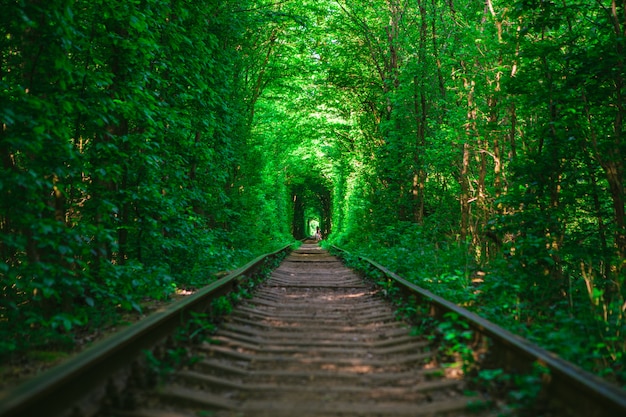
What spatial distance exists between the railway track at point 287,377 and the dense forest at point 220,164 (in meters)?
0.88

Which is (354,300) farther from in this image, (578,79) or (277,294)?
(578,79)

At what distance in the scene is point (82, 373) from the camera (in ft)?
8.46

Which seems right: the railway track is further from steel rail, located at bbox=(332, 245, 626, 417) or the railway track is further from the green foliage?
the green foliage

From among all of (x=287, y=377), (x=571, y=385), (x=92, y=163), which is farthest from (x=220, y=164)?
(x=571, y=385)

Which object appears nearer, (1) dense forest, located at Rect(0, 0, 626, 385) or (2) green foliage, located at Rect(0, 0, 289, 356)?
(2) green foliage, located at Rect(0, 0, 289, 356)

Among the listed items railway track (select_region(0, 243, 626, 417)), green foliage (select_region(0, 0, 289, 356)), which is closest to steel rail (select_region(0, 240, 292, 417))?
railway track (select_region(0, 243, 626, 417))

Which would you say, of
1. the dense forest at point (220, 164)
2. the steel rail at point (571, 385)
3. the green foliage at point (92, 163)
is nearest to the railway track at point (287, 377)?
the steel rail at point (571, 385)

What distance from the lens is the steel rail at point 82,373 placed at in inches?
82.7

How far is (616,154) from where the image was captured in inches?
238

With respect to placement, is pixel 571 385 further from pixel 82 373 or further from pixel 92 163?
pixel 92 163

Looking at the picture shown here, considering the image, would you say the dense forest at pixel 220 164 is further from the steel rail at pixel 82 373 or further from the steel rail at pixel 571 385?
the steel rail at pixel 82 373

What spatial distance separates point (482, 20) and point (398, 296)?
927cm

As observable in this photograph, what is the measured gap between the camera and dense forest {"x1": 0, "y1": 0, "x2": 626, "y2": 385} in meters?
4.27

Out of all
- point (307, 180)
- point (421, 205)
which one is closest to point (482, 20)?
point (421, 205)
